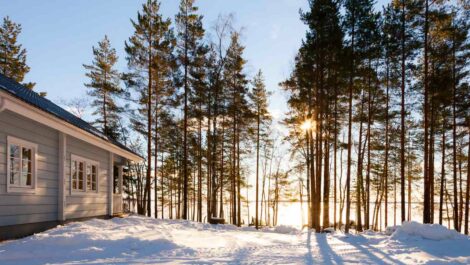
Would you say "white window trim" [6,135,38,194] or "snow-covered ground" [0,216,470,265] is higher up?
"white window trim" [6,135,38,194]

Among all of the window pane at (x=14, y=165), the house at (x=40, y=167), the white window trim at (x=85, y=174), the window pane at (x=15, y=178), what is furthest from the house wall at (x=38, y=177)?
the white window trim at (x=85, y=174)

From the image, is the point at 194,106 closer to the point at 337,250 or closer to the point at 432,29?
the point at 432,29

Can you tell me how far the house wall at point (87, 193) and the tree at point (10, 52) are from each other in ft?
56.7

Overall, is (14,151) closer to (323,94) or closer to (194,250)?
(194,250)

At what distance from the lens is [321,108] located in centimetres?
1805

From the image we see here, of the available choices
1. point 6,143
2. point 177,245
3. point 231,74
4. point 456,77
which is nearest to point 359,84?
point 456,77

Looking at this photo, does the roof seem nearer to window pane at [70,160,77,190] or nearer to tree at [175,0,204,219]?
window pane at [70,160,77,190]

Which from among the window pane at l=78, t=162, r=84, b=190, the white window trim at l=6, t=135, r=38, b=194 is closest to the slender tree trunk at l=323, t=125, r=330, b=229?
→ the window pane at l=78, t=162, r=84, b=190

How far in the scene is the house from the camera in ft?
29.2

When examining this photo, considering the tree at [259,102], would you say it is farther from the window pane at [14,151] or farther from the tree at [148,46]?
the window pane at [14,151]

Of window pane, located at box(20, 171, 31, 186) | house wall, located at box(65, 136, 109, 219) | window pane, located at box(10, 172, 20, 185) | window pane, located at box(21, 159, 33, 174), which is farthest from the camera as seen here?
house wall, located at box(65, 136, 109, 219)

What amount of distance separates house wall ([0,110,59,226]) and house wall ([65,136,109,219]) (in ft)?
2.74

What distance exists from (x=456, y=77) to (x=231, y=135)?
14803mm

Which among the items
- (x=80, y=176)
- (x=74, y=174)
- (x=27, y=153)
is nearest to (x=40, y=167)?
(x=27, y=153)
